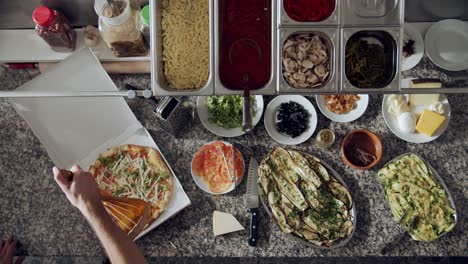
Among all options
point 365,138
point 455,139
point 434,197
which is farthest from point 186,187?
point 455,139

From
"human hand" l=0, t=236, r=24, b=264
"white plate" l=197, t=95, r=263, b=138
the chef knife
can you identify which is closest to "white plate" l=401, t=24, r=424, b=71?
"white plate" l=197, t=95, r=263, b=138

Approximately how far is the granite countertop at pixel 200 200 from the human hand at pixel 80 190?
0.44 metres

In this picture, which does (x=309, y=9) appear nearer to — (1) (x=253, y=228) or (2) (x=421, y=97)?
(2) (x=421, y=97)

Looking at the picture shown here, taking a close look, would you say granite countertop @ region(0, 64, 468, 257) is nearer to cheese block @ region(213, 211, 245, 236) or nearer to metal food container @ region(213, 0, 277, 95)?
cheese block @ region(213, 211, 245, 236)

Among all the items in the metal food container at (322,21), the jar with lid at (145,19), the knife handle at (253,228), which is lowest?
the knife handle at (253,228)

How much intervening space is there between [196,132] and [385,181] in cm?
65

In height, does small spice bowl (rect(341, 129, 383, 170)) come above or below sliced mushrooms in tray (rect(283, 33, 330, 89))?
below

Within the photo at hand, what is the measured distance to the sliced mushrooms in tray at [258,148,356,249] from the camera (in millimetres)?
1501

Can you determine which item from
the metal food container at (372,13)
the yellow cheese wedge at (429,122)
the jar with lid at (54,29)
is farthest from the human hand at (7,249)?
the yellow cheese wedge at (429,122)

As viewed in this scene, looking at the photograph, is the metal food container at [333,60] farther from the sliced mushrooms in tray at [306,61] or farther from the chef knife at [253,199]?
the chef knife at [253,199]

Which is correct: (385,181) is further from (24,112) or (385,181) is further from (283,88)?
(24,112)

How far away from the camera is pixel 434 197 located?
1519 mm

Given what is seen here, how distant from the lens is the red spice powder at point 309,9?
127cm

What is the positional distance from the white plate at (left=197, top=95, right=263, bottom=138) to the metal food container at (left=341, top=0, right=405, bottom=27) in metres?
0.42
